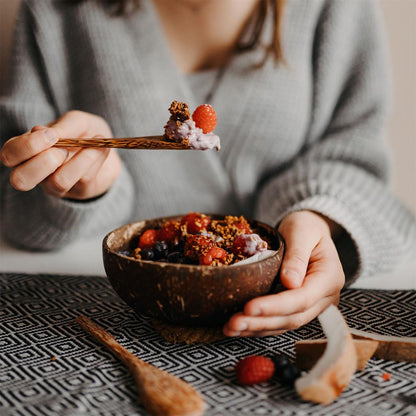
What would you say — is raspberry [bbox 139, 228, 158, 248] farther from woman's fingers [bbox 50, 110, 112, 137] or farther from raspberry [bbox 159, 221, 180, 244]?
woman's fingers [bbox 50, 110, 112, 137]

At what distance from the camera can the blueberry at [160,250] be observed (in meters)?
0.65

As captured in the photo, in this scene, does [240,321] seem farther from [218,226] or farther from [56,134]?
[56,134]

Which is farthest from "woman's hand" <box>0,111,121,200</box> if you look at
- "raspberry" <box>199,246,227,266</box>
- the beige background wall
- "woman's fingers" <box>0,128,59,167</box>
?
the beige background wall

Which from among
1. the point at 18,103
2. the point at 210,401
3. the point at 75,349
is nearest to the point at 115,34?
the point at 18,103

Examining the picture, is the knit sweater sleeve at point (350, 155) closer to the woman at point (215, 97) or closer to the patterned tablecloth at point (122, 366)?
the woman at point (215, 97)

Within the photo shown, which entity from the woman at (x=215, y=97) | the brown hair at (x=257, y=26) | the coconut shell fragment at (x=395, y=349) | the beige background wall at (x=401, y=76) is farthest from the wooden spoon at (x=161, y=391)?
the beige background wall at (x=401, y=76)

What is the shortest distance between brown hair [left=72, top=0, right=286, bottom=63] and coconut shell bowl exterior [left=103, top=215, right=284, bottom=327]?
668 millimetres

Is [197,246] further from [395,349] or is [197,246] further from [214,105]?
[214,105]

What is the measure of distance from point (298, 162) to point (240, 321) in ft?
2.14

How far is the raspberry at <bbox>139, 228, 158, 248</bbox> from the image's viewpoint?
2.27ft

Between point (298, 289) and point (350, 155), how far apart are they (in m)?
0.58

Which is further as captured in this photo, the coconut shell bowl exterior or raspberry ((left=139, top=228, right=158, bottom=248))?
raspberry ((left=139, top=228, right=158, bottom=248))

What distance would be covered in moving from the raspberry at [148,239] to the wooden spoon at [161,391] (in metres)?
0.16

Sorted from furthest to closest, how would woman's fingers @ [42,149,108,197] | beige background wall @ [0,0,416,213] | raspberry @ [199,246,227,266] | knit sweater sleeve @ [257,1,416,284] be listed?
beige background wall @ [0,0,416,213]
knit sweater sleeve @ [257,1,416,284]
woman's fingers @ [42,149,108,197]
raspberry @ [199,246,227,266]
